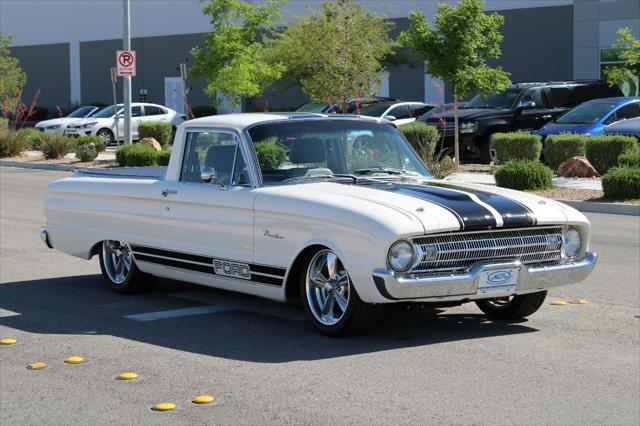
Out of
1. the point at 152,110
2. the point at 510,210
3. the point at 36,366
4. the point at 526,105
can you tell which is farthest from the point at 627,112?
the point at 36,366

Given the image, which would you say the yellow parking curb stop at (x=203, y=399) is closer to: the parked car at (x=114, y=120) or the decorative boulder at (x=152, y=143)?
the decorative boulder at (x=152, y=143)

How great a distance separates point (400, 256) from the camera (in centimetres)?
754

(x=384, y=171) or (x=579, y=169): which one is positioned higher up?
(x=384, y=171)

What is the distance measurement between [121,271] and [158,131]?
24134mm

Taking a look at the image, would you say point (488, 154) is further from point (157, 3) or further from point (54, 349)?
point (157, 3)

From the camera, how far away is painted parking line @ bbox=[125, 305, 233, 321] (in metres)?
9.04

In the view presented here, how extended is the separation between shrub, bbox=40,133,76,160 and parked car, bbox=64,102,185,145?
4027mm

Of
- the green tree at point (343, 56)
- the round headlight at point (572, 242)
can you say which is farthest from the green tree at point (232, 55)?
the round headlight at point (572, 242)

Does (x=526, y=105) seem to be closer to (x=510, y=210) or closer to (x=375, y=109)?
(x=375, y=109)

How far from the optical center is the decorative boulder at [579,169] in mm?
23406

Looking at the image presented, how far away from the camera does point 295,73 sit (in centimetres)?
4209

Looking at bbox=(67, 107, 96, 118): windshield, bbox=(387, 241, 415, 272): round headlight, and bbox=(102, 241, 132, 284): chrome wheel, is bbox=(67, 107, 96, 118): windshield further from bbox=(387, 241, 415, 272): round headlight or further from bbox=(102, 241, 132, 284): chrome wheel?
bbox=(387, 241, 415, 272): round headlight

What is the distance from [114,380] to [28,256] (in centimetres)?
614

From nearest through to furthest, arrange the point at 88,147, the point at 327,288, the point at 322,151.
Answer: the point at 327,288 → the point at 322,151 → the point at 88,147
